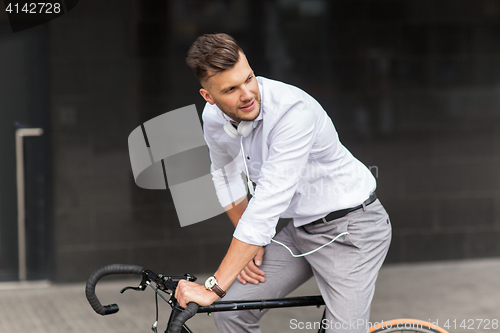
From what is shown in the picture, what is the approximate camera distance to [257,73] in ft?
18.9

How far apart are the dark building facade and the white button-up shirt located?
317 centimetres

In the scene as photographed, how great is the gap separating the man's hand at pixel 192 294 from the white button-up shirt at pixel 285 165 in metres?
0.23

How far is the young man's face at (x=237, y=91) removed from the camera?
209 cm

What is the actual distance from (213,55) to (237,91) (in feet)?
0.55

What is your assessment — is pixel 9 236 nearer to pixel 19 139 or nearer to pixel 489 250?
pixel 19 139

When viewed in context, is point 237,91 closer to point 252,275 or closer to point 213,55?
point 213,55

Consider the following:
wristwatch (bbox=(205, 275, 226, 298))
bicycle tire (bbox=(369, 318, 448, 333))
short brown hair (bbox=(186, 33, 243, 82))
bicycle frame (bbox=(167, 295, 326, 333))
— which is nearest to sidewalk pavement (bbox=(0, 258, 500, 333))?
bicycle tire (bbox=(369, 318, 448, 333))

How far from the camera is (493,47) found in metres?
6.14

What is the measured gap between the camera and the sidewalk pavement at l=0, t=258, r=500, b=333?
4.46 meters

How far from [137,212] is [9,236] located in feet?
4.32

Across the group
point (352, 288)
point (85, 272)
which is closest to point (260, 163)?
point (352, 288)

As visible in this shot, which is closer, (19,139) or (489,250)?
(19,139)

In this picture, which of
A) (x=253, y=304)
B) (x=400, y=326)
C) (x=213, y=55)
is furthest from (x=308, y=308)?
(x=213, y=55)

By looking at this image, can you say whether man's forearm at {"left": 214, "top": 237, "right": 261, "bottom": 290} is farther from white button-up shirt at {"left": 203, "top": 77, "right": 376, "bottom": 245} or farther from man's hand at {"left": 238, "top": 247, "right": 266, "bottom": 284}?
man's hand at {"left": 238, "top": 247, "right": 266, "bottom": 284}
